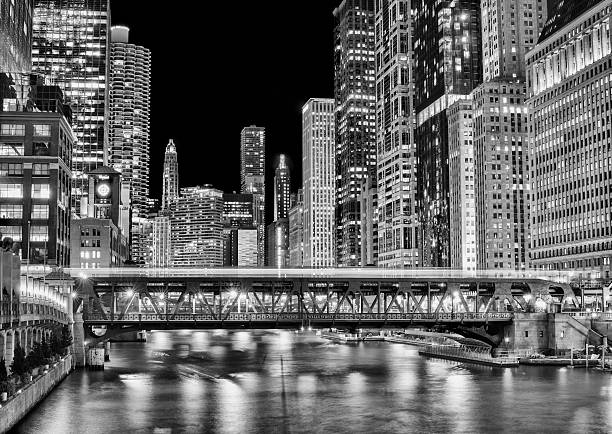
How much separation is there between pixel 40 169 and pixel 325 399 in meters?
92.4

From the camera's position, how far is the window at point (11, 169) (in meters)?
160

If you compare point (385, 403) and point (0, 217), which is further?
point (0, 217)

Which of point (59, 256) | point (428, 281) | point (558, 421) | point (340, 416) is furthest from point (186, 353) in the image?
point (558, 421)

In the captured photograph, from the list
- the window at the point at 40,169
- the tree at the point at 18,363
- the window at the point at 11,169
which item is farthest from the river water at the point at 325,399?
the window at the point at 11,169

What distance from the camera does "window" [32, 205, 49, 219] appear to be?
526ft

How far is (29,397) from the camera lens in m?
75.7

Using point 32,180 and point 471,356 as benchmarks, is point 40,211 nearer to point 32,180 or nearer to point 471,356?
point 32,180

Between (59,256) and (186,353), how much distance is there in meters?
31.0

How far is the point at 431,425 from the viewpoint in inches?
2950

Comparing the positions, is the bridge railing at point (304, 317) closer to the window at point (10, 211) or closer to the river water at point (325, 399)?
the river water at point (325, 399)

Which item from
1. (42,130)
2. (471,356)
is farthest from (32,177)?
(471,356)

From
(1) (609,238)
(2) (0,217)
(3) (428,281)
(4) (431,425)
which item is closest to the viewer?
(4) (431,425)

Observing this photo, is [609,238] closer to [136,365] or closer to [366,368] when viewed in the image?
[366,368]

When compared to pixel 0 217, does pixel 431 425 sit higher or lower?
lower
